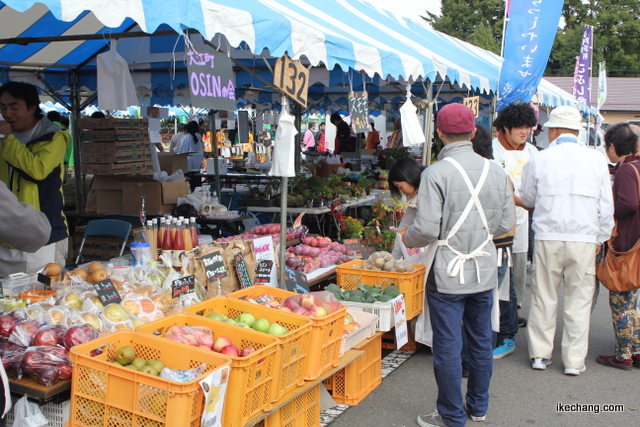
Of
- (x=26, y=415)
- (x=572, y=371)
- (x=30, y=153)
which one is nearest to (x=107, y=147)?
(x=30, y=153)

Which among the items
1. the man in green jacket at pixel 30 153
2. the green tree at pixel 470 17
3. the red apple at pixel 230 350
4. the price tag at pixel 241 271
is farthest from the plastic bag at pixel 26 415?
the green tree at pixel 470 17

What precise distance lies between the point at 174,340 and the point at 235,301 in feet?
2.35

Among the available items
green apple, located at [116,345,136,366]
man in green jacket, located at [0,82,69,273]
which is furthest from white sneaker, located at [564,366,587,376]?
man in green jacket, located at [0,82,69,273]

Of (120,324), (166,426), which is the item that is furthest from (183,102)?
(166,426)

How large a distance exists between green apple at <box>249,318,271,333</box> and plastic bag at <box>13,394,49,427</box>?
1.09 metres

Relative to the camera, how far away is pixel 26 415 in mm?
2580

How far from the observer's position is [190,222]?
4.65 m

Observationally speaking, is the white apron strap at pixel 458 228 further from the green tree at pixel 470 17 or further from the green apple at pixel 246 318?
the green tree at pixel 470 17

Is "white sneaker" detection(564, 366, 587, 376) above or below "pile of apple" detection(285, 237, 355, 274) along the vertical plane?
below

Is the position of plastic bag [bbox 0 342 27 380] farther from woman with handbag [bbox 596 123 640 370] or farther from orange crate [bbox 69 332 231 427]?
woman with handbag [bbox 596 123 640 370]

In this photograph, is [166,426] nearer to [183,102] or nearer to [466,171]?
[466,171]

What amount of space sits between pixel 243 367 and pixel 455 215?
1.50 meters

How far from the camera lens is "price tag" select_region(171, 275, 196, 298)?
11.6 ft

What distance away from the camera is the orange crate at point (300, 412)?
127 inches
